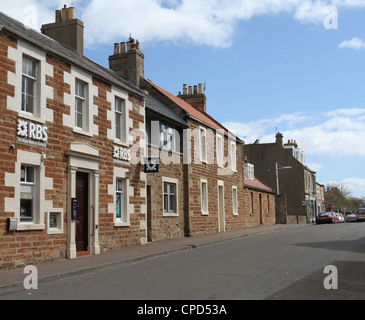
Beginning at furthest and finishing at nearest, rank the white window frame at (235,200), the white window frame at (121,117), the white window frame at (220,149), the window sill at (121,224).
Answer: the white window frame at (235,200)
the white window frame at (220,149)
the white window frame at (121,117)
the window sill at (121,224)

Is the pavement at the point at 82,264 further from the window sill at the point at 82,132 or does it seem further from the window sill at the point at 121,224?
the window sill at the point at 82,132

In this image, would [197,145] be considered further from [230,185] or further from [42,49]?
[42,49]

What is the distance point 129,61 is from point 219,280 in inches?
644

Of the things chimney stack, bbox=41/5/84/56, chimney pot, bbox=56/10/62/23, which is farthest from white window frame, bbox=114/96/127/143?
chimney pot, bbox=56/10/62/23

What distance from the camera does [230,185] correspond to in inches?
1206

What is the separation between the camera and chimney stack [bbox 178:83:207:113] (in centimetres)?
3344

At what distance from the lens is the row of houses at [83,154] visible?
12484 mm

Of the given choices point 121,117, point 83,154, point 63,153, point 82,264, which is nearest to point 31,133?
point 63,153

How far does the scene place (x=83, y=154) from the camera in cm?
1516

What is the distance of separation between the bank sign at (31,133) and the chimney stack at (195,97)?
20797 millimetres

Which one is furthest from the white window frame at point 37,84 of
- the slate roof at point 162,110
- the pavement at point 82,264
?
the slate roof at point 162,110

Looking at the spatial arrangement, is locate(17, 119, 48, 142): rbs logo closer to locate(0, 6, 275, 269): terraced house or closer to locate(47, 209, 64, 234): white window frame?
locate(0, 6, 275, 269): terraced house

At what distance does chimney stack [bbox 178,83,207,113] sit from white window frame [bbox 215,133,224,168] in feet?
15.6
